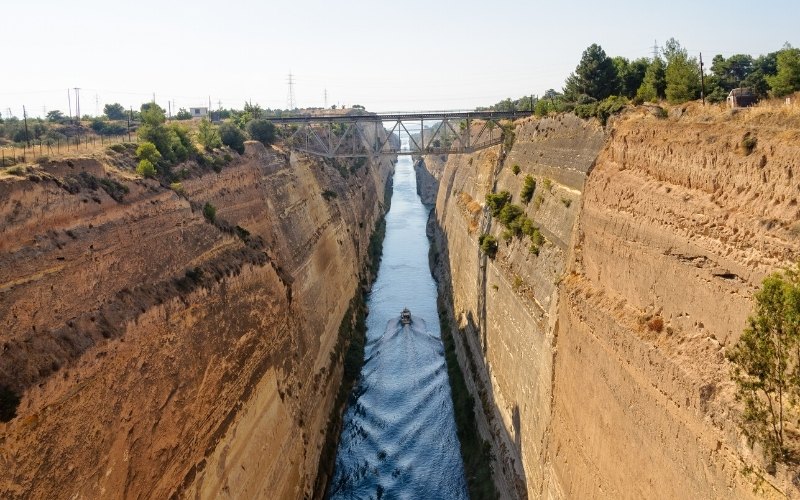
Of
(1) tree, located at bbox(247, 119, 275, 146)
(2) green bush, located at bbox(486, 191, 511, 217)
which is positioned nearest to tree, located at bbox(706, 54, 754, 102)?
(2) green bush, located at bbox(486, 191, 511, 217)

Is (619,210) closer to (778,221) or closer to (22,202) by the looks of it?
Answer: (778,221)

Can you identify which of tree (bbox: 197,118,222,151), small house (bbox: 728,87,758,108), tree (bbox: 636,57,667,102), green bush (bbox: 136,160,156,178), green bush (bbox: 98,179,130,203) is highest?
tree (bbox: 636,57,667,102)

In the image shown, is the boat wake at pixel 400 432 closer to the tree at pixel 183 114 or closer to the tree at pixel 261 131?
the tree at pixel 261 131

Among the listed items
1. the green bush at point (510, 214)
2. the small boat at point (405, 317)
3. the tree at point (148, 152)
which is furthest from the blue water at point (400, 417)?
the tree at point (148, 152)

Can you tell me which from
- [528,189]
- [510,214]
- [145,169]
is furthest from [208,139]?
[528,189]

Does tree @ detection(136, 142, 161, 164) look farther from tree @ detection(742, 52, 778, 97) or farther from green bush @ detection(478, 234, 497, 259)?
tree @ detection(742, 52, 778, 97)

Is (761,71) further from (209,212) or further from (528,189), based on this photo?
(209,212)
